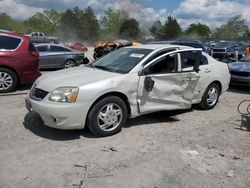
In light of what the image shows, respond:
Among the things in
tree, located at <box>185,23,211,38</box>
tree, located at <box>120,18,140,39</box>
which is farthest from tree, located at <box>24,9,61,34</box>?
tree, located at <box>185,23,211,38</box>

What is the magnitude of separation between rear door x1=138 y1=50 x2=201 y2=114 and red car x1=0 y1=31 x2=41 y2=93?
4280mm

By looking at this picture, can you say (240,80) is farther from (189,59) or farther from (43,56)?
(43,56)

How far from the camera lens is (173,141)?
189 inches

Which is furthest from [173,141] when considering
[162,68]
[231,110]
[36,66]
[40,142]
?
[36,66]

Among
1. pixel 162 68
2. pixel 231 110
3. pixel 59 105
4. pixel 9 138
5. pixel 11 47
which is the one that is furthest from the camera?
pixel 11 47

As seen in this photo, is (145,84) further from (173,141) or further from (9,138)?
(9,138)

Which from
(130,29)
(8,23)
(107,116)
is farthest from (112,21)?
(107,116)

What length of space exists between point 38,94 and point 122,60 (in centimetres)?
173

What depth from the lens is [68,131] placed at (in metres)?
5.07

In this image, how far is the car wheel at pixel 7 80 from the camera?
308 inches

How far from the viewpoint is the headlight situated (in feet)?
14.6

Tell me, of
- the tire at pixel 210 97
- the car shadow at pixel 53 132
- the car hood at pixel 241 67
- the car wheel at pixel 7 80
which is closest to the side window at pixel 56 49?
the car wheel at pixel 7 80

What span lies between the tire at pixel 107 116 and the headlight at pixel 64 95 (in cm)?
39

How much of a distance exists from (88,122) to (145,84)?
1.24m
